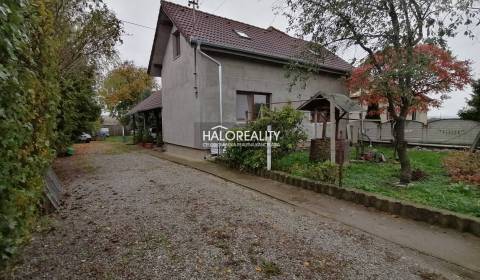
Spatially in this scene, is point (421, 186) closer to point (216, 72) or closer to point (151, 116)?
point (216, 72)

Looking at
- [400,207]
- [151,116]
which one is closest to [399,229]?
[400,207]

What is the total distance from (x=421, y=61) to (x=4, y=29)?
18.6ft

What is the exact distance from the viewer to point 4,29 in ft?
5.30

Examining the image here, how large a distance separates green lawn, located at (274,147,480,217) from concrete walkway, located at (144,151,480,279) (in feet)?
2.02

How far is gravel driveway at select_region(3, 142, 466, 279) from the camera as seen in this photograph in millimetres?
2600

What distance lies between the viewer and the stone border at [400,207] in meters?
3.45

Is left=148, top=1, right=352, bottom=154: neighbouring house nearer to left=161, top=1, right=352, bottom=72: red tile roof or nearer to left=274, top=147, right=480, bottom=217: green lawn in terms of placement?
left=161, top=1, right=352, bottom=72: red tile roof

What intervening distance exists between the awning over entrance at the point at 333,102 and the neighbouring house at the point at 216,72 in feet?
1.53

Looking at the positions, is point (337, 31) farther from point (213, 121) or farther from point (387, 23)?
point (213, 121)

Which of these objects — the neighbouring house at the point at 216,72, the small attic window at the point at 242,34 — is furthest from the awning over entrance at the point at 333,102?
the small attic window at the point at 242,34

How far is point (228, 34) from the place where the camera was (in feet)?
35.9

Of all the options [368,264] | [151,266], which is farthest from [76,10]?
[368,264]

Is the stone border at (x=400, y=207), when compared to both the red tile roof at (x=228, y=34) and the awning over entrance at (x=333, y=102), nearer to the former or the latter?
the awning over entrance at (x=333, y=102)

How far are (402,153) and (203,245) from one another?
4.85m
